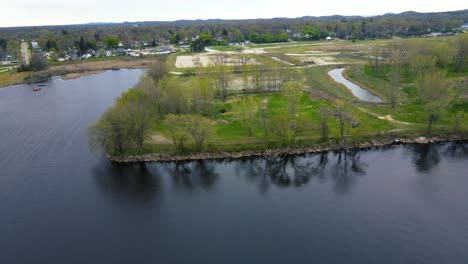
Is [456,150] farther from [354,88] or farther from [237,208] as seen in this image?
[354,88]

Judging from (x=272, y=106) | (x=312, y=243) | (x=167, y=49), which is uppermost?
(x=167, y=49)

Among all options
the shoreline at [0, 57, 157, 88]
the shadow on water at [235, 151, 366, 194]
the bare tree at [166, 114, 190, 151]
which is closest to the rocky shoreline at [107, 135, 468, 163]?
the shadow on water at [235, 151, 366, 194]

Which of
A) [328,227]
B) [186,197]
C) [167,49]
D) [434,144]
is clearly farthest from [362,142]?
[167,49]

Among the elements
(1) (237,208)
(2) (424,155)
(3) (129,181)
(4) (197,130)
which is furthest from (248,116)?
(2) (424,155)

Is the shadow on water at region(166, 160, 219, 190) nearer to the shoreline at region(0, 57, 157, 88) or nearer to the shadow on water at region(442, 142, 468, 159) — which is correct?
the shadow on water at region(442, 142, 468, 159)

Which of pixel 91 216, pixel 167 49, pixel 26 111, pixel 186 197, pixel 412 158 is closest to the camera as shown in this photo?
pixel 91 216

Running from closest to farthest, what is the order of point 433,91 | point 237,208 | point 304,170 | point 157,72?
point 237,208 → point 304,170 → point 433,91 → point 157,72

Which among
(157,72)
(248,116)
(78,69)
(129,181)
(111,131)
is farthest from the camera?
(78,69)

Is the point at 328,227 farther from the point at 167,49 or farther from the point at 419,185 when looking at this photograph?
the point at 167,49
